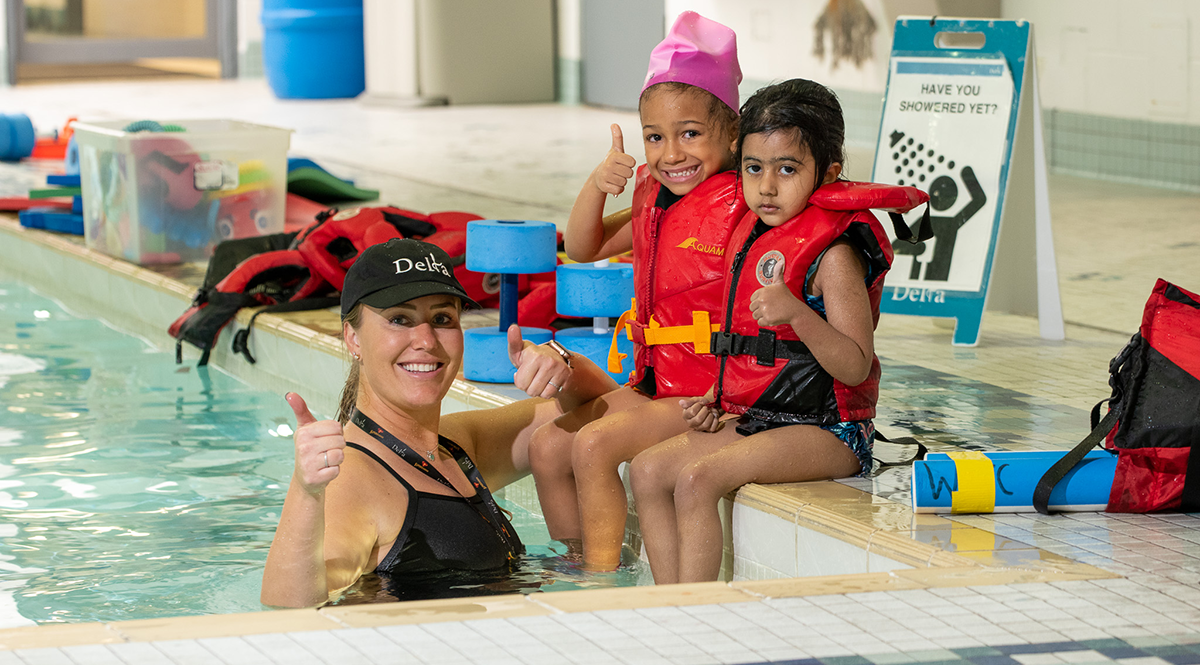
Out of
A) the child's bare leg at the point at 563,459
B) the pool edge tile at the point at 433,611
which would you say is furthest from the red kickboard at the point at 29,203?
the pool edge tile at the point at 433,611

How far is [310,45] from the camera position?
698 inches

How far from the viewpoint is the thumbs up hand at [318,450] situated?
101 inches

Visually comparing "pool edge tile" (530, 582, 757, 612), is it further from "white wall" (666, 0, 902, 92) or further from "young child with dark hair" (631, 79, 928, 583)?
"white wall" (666, 0, 902, 92)

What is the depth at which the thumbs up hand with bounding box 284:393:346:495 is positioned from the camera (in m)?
2.55

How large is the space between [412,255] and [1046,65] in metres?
8.32

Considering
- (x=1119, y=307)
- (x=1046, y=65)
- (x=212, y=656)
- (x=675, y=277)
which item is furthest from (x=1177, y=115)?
(x=212, y=656)

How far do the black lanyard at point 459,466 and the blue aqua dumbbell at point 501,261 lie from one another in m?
1.25

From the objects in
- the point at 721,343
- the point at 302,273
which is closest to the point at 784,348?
the point at 721,343

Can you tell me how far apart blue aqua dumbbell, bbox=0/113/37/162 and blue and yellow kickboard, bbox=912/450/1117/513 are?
977cm

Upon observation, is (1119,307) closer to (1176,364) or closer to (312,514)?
(1176,364)

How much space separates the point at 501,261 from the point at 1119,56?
6.46m

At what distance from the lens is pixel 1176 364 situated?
310 cm

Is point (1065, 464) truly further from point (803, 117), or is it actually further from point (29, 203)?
point (29, 203)

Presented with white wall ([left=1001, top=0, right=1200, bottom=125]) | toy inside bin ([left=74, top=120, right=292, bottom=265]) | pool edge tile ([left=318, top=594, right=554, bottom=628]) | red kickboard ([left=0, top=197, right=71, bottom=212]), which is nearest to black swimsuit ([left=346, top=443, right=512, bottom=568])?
pool edge tile ([left=318, top=594, right=554, bottom=628])
